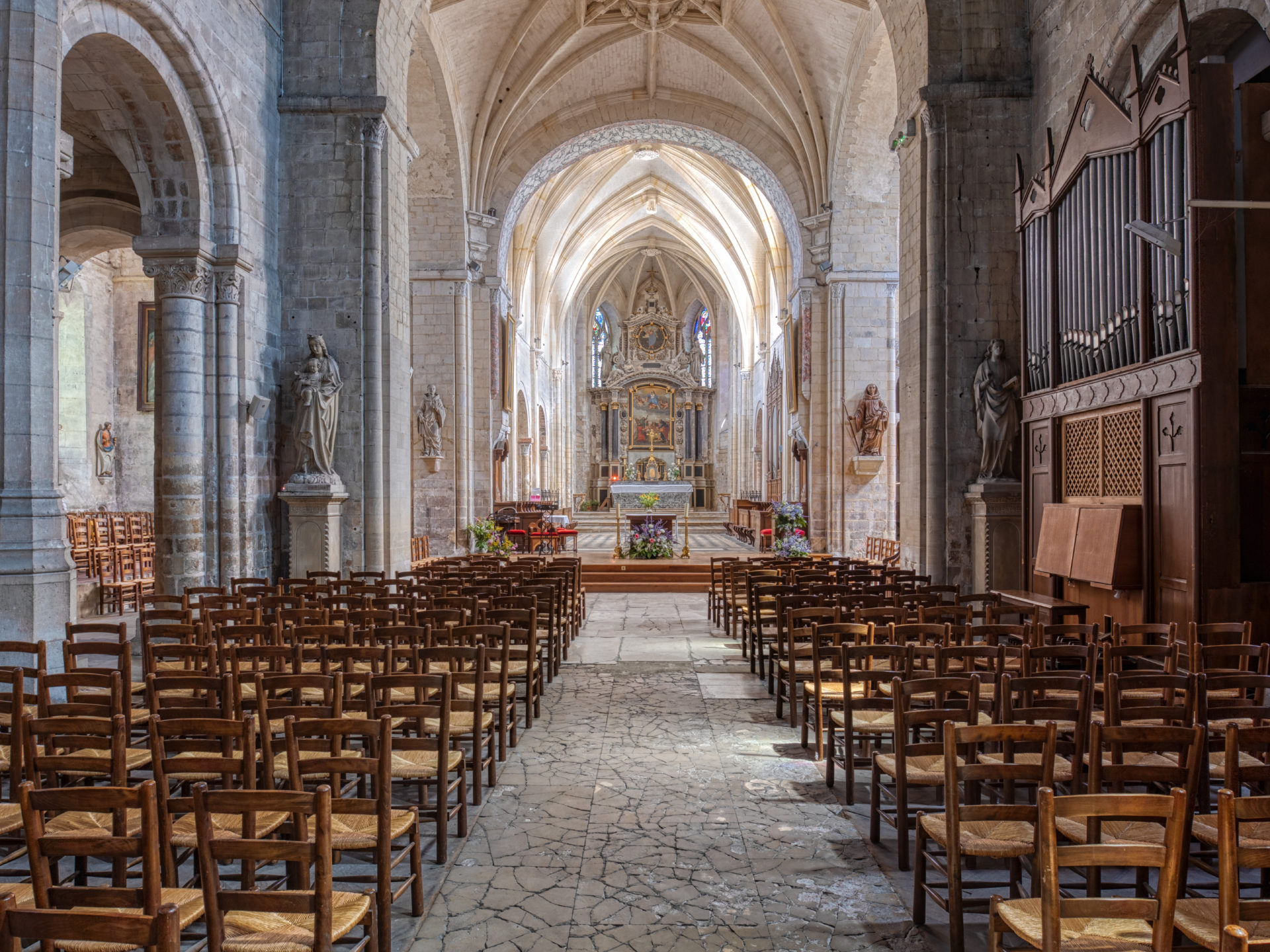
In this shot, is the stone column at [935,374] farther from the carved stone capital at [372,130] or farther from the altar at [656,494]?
the altar at [656,494]

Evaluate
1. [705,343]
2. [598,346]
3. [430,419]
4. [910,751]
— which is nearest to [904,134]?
[910,751]

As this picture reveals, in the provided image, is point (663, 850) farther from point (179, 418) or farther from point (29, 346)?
point (179, 418)

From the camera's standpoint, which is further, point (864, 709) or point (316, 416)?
point (316, 416)

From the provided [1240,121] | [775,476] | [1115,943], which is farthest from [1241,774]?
[775,476]

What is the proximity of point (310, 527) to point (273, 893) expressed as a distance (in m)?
9.55

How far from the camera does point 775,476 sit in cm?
2944

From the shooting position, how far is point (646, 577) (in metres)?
17.3

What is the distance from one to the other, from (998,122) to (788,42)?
8.37 m

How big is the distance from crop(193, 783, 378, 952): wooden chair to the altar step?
1395 centimetres

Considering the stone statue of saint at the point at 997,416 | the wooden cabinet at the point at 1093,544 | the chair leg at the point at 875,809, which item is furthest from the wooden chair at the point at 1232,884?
the stone statue of saint at the point at 997,416

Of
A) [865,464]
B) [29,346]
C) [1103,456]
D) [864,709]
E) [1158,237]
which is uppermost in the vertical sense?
[1158,237]

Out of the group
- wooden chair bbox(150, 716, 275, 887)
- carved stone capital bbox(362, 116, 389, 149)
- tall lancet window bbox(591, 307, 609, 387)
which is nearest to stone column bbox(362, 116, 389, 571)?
carved stone capital bbox(362, 116, 389, 149)

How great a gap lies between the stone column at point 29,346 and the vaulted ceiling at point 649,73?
10450 millimetres

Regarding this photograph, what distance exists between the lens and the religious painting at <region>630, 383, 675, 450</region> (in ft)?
144
